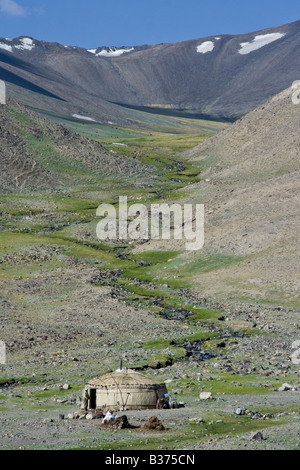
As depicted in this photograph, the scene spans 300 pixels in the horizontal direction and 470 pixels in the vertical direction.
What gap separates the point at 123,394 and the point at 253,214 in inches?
3062

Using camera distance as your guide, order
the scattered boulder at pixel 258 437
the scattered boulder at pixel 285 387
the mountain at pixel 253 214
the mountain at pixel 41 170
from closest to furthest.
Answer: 1. the scattered boulder at pixel 258 437
2. the scattered boulder at pixel 285 387
3. the mountain at pixel 253 214
4. the mountain at pixel 41 170

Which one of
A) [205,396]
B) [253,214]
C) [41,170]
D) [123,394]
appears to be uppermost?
[41,170]

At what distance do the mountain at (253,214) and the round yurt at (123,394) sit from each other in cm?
4433

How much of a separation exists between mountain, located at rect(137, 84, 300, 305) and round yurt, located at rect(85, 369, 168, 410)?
44.3 metres

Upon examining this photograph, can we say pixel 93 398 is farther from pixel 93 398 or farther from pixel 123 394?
pixel 123 394

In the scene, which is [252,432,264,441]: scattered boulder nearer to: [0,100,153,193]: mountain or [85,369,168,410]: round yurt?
[85,369,168,410]: round yurt

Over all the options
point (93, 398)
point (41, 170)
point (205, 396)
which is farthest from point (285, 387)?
point (41, 170)

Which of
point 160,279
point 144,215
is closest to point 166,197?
point 144,215

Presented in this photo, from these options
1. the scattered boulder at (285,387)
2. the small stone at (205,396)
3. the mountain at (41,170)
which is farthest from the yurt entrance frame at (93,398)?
the mountain at (41,170)

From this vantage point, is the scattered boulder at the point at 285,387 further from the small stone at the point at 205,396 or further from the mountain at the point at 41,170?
the mountain at the point at 41,170

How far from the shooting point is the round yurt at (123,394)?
44812 millimetres

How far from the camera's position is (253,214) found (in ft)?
391

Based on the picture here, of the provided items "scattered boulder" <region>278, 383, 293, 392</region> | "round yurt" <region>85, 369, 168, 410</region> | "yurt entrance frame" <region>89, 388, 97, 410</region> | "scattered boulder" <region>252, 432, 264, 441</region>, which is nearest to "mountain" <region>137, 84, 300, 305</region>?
"scattered boulder" <region>278, 383, 293, 392</region>
